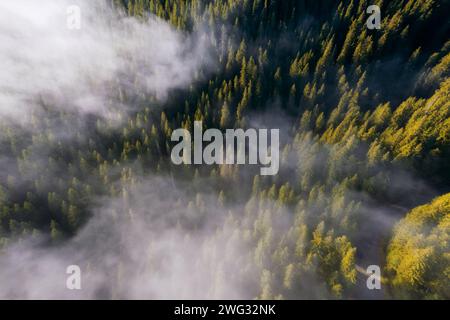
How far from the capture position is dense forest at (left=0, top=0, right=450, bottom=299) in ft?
160

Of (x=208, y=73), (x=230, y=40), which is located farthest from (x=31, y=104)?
(x=230, y=40)

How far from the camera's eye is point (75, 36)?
141125mm

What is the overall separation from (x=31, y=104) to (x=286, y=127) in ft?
249

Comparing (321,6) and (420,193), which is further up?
(321,6)

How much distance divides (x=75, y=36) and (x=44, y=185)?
102345 mm

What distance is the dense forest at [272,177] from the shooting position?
48844mm

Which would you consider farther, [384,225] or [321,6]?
[321,6]

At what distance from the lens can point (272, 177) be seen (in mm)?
66000
